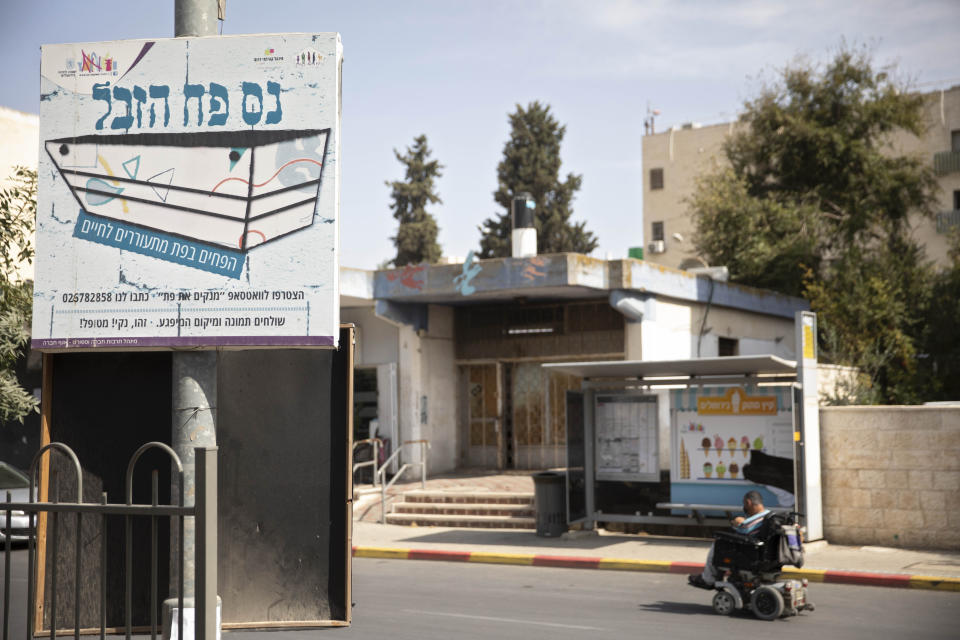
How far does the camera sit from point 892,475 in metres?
15.7

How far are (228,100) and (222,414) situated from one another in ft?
6.43

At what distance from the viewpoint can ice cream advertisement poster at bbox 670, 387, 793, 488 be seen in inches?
627

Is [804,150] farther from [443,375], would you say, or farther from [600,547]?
[600,547]

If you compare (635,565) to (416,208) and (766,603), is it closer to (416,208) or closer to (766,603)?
(766,603)

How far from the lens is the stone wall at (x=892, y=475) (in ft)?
50.2

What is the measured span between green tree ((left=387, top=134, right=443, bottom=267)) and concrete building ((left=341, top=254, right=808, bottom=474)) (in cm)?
2805

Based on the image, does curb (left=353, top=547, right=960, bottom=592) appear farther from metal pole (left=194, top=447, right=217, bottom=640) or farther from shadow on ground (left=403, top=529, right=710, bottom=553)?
metal pole (left=194, top=447, right=217, bottom=640)

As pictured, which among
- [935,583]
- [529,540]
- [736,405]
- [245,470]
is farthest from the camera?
[529,540]

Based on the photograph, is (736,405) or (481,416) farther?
(481,416)

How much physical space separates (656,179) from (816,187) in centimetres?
2621

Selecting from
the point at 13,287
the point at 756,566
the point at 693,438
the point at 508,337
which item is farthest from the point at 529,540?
the point at 13,287

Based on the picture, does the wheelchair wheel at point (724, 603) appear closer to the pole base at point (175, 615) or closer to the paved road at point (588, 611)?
the paved road at point (588, 611)

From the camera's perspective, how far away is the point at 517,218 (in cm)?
2234

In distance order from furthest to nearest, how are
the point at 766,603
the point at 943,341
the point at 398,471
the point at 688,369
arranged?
the point at 943,341
the point at 398,471
the point at 688,369
the point at 766,603
